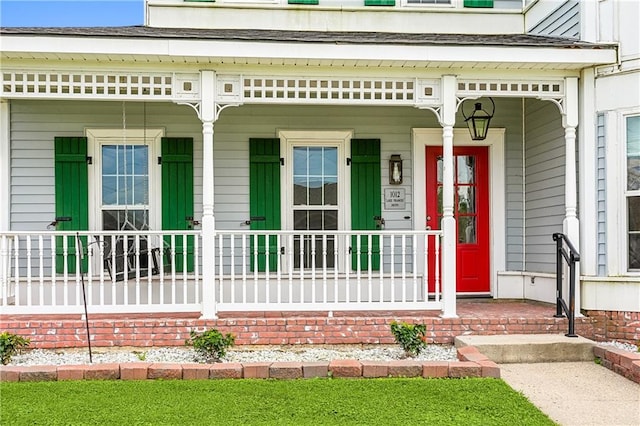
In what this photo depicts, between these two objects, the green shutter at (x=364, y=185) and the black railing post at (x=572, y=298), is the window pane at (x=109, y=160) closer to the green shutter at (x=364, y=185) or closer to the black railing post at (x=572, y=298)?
the green shutter at (x=364, y=185)

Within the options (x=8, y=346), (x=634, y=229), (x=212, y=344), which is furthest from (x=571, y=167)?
(x=8, y=346)

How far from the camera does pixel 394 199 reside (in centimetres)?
738

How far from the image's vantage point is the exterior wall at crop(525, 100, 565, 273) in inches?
264

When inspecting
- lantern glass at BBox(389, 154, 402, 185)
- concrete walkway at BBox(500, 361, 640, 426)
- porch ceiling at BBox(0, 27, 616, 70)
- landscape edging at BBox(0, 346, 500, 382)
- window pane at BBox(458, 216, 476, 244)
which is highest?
porch ceiling at BBox(0, 27, 616, 70)

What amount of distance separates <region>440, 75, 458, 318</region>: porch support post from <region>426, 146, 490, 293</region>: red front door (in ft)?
5.19

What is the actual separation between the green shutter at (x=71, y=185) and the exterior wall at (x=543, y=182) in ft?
18.2

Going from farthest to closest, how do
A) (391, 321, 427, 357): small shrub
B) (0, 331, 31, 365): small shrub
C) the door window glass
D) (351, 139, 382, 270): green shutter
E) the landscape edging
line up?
the door window glass, (351, 139, 382, 270): green shutter, (391, 321, 427, 357): small shrub, (0, 331, 31, 365): small shrub, the landscape edging

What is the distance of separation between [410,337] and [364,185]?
2.64 meters

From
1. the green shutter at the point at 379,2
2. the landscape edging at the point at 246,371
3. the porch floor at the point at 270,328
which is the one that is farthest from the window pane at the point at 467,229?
the landscape edging at the point at 246,371

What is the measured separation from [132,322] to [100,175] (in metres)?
2.27

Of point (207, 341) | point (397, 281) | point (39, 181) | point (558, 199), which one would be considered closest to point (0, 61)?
point (39, 181)

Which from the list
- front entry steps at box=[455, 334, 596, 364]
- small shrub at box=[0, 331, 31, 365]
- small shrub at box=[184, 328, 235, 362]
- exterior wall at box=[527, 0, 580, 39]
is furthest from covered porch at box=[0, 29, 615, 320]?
small shrub at box=[0, 331, 31, 365]

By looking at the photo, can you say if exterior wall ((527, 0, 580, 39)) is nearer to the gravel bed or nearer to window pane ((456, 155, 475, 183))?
window pane ((456, 155, 475, 183))

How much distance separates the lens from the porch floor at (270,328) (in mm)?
5664
